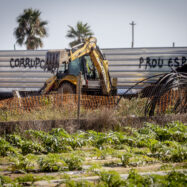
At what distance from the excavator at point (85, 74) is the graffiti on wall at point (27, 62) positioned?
466 centimetres

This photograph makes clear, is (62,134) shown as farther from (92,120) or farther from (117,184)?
(117,184)

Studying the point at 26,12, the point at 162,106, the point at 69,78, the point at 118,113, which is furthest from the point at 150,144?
the point at 26,12

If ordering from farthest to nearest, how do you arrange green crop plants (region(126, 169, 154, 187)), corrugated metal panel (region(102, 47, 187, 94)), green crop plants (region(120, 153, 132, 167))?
corrugated metal panel (region(102, 47, 187, 94)) → green crop plants (region(120, 153, 132, 167)) → green crop plants (region(126, 169, 154, 187))

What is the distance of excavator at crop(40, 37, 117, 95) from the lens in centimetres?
1680

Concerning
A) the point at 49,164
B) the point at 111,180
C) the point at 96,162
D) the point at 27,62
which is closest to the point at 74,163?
the point at 49,164

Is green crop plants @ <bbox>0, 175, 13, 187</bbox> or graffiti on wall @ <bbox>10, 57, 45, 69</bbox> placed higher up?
graffiti on wall @ <bbox>10, 57, 45, 69</bbox>

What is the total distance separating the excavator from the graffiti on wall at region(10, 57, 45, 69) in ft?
15.3

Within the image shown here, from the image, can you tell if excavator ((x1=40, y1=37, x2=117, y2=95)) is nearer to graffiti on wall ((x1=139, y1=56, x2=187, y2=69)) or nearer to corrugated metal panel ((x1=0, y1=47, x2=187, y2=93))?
corrugated metal panel ((x1=0, y1=47, x2=187, y2=93))

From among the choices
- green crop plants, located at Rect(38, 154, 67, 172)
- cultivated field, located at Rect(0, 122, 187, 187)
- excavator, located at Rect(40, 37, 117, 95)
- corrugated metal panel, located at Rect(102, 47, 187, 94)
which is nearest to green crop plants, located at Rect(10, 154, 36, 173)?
cultivated field, located at Rect(0, 122, 187, 187)

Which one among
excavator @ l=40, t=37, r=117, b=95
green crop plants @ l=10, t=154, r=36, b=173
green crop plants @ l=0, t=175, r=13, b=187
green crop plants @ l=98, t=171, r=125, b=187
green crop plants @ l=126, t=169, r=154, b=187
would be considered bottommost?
green crop plants @ l=10, t=154, r=36, b=173

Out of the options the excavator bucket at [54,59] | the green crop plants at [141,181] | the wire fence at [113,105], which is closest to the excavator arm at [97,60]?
the excavator bucket at [54,59]

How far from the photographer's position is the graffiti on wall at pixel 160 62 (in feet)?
67.9

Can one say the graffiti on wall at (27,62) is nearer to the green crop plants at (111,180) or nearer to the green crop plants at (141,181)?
the green crop plants at (111,180)

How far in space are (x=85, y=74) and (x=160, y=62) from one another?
572 centimetres
